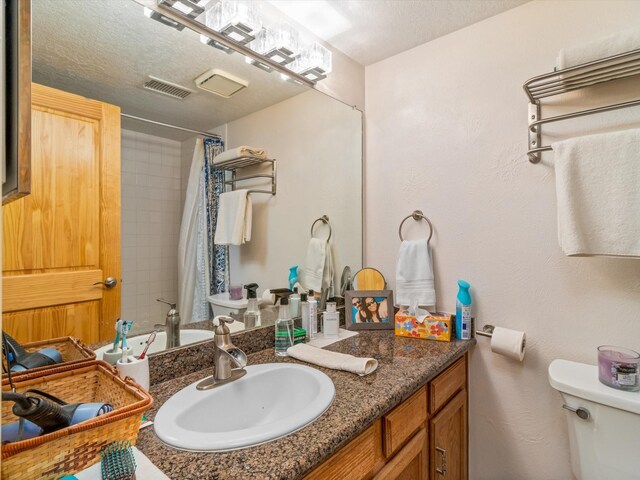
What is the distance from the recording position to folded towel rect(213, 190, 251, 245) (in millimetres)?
1288

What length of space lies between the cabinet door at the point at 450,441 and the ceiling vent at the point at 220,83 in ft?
4.61

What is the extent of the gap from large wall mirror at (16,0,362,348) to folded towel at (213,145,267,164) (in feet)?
0.09

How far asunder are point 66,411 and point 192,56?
108 cm

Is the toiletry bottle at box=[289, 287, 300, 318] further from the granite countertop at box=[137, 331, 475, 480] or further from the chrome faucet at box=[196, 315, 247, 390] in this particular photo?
the chrome faucet at box=[196, 315, 247, 390]

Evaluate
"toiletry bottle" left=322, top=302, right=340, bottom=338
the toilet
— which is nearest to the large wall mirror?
"toiletry bottle" left=322, top=302, right=340, bottom=338

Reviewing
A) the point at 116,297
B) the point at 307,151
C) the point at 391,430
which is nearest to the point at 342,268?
the point at 307,151

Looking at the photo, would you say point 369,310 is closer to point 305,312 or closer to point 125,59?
point 305,312

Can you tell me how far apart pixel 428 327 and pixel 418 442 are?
0.46 metres

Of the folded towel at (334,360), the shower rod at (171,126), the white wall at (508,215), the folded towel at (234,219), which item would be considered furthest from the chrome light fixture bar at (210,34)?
the folded towel at (334,360)

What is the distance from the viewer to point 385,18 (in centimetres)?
144

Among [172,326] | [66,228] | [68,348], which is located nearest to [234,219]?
[172,326]

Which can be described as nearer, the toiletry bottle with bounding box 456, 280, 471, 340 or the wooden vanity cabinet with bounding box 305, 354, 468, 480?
the wooden vanity cabinet with bounding box 305, 354, 468, 480

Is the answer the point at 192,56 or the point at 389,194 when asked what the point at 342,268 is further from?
the point at 192,56

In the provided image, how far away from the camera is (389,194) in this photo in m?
1.74
